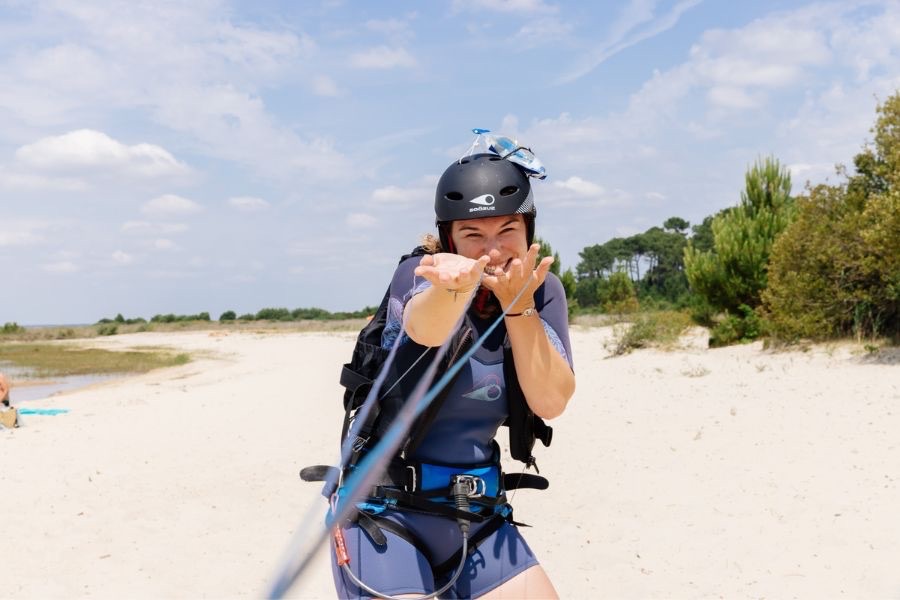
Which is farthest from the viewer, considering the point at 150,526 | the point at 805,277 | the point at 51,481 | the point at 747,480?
the point at 805,277

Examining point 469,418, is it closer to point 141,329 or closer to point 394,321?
point 394,321

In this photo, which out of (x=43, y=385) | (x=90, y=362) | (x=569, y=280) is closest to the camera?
(x=43, y=385)

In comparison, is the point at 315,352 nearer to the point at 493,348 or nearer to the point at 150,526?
the point at 150,526

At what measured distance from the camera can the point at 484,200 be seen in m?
2.40

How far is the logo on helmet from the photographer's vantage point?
2.40 m

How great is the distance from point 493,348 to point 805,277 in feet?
48.2

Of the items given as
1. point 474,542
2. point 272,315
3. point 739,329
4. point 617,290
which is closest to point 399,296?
point 474,542

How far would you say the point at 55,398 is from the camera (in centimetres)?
1853

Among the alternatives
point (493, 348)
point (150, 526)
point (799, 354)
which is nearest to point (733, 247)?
point (799, 354)

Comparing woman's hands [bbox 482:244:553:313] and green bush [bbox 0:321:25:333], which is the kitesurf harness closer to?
woman's hands [bbox 482:244:553:313]

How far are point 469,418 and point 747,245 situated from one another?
58.3 ft

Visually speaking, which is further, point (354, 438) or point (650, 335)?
point (650, 335)

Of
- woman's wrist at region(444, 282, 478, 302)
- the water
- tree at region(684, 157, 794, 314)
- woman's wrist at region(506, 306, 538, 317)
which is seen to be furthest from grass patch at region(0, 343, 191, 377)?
woman's wrist at region(444, 282, 478, 302)

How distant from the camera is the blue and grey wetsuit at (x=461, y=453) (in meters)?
2.34
